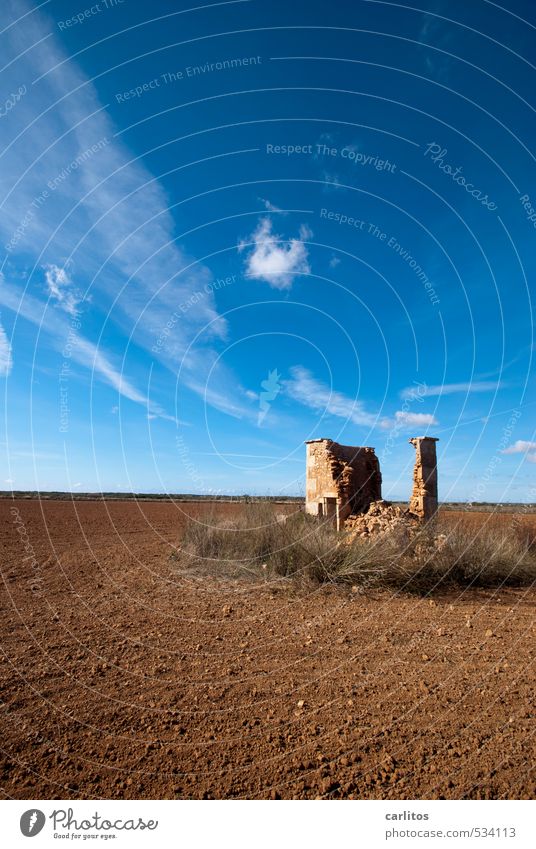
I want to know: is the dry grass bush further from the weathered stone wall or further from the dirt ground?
the weathered stone wall

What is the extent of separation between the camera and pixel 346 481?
14.4 metres

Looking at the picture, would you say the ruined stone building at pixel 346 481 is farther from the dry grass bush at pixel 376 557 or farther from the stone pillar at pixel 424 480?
the dry grass bush at pixel 376 557

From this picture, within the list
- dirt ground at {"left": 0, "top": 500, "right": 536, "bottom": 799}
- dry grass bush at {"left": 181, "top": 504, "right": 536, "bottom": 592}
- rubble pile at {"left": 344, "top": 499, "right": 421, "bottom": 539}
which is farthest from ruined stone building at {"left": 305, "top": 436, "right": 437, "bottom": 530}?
dirt ground at {"left": 0, "top": 500, "right": 536, "bottom": 799}

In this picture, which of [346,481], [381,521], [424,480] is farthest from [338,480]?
[424,480]

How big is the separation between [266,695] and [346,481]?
10.3 m

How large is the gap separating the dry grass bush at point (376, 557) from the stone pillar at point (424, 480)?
2846 millimetres

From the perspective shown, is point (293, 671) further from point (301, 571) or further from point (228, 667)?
point (301, 571)

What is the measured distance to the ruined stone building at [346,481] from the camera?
14.4 m

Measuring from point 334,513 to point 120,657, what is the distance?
977 cm

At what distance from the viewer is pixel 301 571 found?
9.15 metres

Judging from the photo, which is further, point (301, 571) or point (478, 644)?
point (301, 571)

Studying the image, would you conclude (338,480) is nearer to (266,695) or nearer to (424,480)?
(424,480)

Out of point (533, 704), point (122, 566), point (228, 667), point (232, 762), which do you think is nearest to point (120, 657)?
point (228, 667)

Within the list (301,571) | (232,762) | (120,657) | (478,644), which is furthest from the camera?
(301,571)
